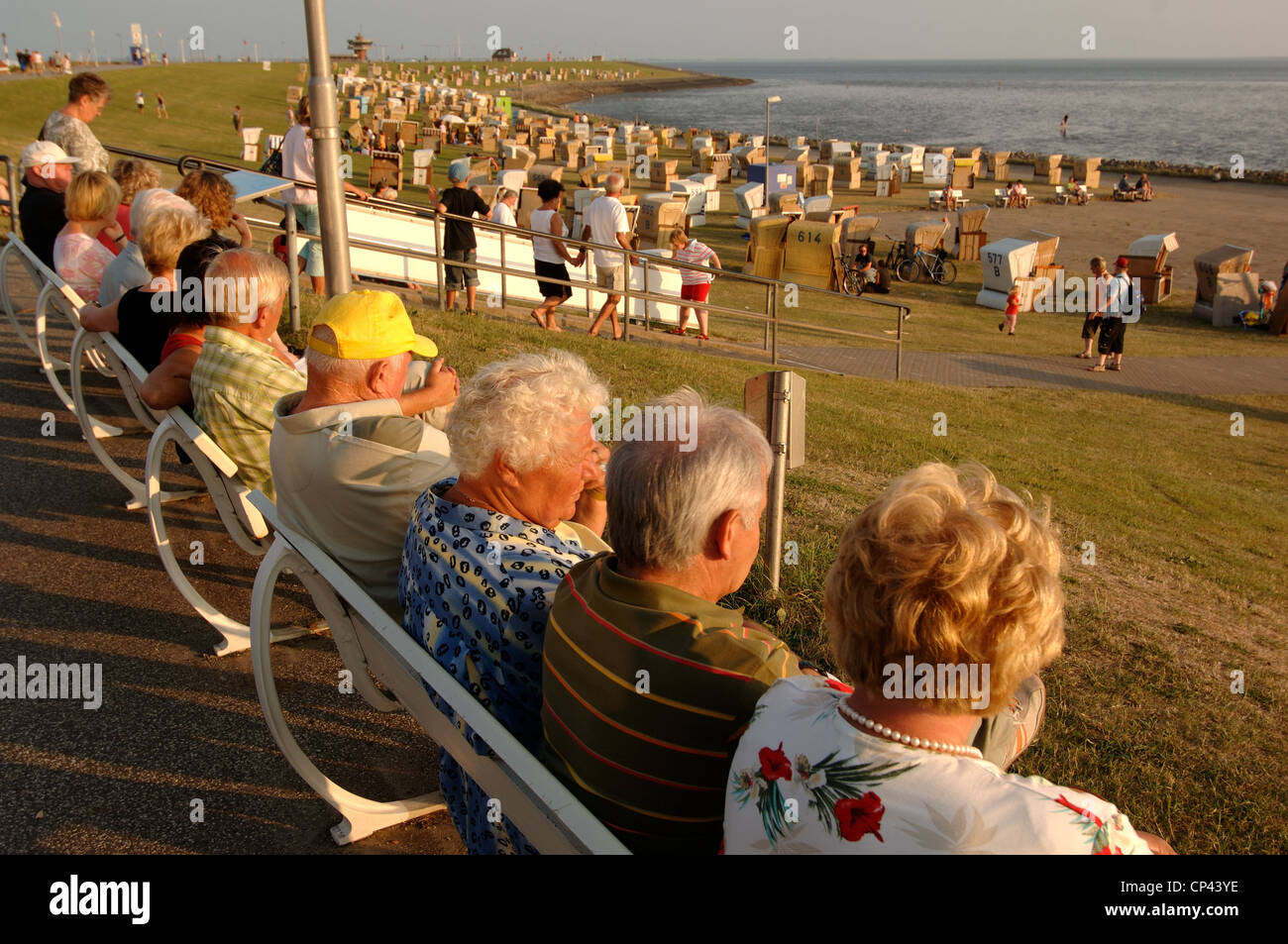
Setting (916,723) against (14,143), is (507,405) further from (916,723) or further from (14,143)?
(14,143)

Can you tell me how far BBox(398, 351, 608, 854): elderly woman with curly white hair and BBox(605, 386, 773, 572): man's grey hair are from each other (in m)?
0.38

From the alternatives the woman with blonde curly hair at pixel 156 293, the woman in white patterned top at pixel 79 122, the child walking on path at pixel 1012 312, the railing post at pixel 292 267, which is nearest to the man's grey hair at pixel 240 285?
the woman with blonde curly hair at pixel 156 293

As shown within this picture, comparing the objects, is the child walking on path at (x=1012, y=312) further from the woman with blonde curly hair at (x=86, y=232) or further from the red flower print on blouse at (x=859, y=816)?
the red flower print on blouse at (x=859, y=816)

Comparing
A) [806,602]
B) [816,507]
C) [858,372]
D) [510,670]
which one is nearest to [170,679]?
[510,670]

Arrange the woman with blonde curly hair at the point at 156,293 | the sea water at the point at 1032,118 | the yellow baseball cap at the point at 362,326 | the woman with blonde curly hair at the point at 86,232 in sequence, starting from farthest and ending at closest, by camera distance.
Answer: the sea water at the point at 1032,118
the woman with blonde curly hair at the point at 86,232
the woman with blonde curly hair at the point at 156,293
the yellow baseball cap at the point at 362,326

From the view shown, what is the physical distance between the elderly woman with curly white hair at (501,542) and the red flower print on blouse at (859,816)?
835 mm

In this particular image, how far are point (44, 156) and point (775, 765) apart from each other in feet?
22.3

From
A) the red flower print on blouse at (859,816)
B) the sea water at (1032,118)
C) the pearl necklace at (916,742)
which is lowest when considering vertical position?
the red flower print on blouse at (859,816)

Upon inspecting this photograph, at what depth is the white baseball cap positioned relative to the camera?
21.0 feet

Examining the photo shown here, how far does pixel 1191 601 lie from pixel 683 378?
405 cm

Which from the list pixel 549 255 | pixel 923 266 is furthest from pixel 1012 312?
pixel 549 255

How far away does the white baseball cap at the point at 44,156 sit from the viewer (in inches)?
252

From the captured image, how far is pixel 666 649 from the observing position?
1.70 meters

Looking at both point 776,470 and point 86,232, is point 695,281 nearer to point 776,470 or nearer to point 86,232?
point 86,232
